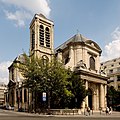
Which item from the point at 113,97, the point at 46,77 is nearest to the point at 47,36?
the point at 113,97

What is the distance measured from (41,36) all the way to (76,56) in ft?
42.5

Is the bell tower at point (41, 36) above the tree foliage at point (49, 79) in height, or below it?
above

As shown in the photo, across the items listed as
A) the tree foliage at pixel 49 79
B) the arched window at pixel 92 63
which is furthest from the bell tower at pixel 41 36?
the tree foliage at pixel 49 79

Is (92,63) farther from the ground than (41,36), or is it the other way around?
(41,36)

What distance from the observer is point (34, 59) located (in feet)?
161

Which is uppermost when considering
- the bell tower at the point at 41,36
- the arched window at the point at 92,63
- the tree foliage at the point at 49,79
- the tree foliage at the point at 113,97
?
the bell tower at the point at 41,36

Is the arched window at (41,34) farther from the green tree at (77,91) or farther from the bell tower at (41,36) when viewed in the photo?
the green tree at (77,91)

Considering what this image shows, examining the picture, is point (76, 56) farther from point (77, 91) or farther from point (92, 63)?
point (77, 91)

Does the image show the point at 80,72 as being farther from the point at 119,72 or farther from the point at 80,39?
the point at 119,72

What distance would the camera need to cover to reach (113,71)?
104 meters

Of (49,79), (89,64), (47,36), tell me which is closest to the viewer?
(49,79)

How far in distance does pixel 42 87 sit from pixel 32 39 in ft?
105

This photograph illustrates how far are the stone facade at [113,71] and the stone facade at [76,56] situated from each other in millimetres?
25412

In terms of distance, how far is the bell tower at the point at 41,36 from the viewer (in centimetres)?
7250
